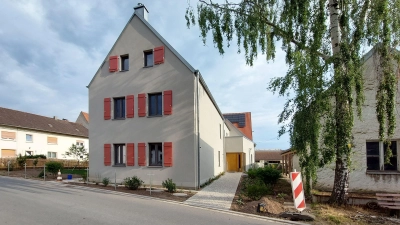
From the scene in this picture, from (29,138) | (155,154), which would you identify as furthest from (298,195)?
(29,138)

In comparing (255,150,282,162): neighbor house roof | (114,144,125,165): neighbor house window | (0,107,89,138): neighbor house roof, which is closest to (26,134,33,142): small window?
(0,107,89,138): neighbor house roof

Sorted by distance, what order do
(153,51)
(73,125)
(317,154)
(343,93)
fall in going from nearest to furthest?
(343,93) < (317,154) < (153,51) < (73,125)

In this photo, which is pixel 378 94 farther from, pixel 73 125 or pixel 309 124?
pixel 73 125

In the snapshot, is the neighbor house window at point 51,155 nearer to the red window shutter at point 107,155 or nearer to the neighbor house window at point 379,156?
the red window shutter at point 107,155

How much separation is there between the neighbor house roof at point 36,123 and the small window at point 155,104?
2155cm

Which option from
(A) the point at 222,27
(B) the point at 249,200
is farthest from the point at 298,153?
(A) the point at 222,27

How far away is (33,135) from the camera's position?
30.3 m

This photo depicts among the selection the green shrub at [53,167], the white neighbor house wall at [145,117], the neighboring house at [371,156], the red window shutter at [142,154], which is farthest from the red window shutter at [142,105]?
the neighboring house at [371,156]

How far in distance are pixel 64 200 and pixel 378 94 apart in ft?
36.6

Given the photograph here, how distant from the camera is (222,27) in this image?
1019cm

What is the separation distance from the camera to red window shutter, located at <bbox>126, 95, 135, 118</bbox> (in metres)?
14.7

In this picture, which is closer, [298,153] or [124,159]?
[298,153]

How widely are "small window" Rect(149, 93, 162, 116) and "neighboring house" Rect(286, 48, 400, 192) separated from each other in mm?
8926

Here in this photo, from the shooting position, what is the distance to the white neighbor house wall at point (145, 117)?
1332cm
